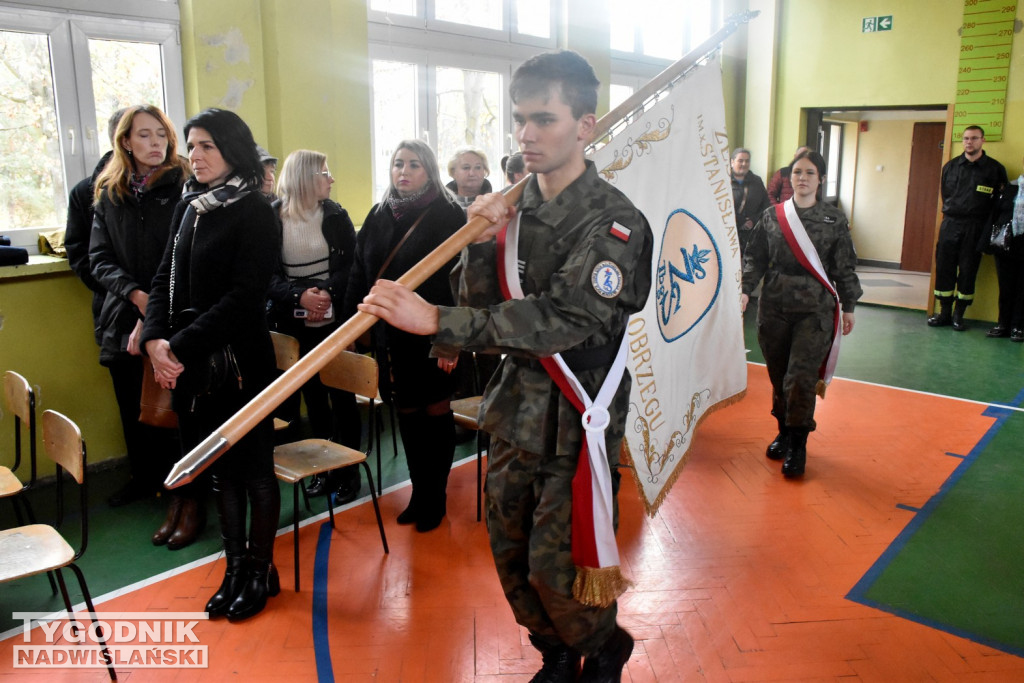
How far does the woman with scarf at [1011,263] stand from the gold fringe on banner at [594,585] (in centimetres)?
684

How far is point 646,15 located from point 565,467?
778cm

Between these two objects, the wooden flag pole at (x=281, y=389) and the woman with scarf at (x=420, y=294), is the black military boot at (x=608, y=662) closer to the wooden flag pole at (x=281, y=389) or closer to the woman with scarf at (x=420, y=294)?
the wooden flag pole at (x=281, y=389)

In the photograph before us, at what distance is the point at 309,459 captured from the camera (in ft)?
10.9

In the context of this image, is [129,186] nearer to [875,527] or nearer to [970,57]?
[875,527]

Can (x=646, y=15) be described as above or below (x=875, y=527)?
above

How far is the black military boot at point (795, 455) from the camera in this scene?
417 centimetres

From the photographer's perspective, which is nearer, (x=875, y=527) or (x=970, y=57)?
(x=875, y=527)

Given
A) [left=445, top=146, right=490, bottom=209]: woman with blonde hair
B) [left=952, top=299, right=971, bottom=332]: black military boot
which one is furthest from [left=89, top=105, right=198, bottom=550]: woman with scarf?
[left=952, top=299, right=971, bottom=332]: black military boot

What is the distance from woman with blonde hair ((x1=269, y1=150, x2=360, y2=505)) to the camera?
390 centimetres

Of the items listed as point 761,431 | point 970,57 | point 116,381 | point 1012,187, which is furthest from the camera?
point 970,57

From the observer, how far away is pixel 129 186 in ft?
11.6

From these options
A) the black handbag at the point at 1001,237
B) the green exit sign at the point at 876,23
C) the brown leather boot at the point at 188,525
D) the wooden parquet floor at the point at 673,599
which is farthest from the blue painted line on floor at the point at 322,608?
the green exit sign at the point at 876,23

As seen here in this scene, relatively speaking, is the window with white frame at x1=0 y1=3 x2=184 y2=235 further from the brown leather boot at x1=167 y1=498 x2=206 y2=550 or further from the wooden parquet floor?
the wooden parquet floor

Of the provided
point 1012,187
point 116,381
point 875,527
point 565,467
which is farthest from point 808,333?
point 1012,187
